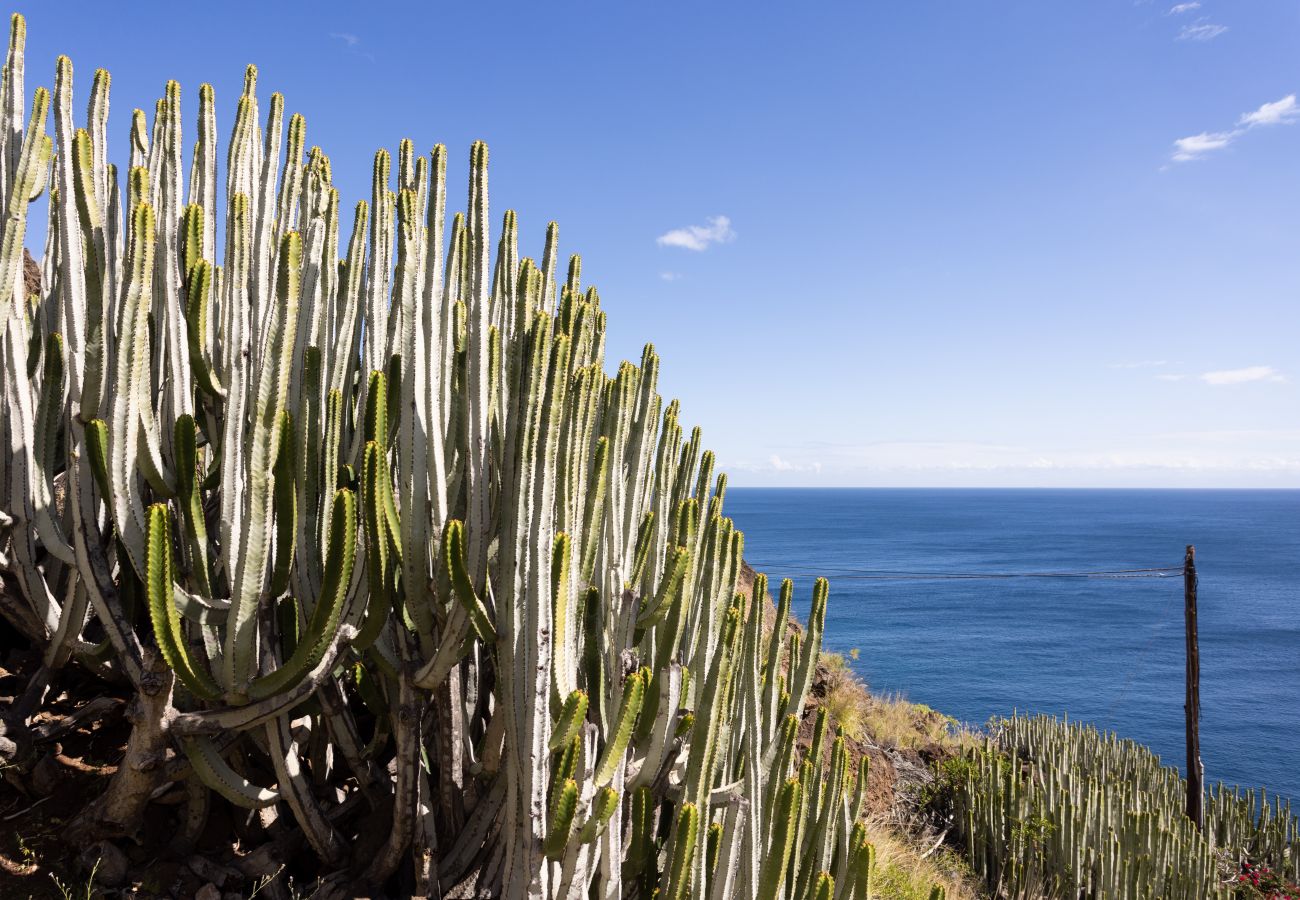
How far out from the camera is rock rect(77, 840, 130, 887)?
9.87 ft

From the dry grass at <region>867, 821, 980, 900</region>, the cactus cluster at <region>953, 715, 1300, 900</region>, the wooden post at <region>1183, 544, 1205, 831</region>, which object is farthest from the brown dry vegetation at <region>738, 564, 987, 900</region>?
the wooden post at <region>1183, 544, 1205, 831</region>

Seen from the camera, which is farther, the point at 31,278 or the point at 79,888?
the point at 31,278

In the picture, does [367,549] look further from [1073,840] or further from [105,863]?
[1073,840]

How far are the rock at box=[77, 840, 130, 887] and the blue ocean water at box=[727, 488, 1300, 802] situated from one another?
62.1 feet

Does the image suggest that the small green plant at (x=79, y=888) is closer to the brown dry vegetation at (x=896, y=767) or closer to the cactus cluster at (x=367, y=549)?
the cactus cluster at (x=367, y=549)

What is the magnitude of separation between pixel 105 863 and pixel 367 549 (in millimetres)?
1676

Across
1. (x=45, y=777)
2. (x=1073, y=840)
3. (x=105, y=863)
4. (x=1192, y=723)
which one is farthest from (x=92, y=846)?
(x=1192, y=723)

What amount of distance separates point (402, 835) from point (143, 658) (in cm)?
118

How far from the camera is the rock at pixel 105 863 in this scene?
9.87 feet

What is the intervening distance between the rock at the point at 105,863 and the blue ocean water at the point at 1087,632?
18925 millimetres

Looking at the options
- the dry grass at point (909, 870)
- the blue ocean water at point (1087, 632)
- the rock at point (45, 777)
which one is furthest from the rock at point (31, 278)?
the blue ocean water at point (1087, 632)

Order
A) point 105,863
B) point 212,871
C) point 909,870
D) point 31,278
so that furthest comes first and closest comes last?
point 909,870 → point 31,278 → point 212,871 → point 105,863

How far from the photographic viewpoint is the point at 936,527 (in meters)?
138

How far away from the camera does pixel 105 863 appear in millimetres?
3031
